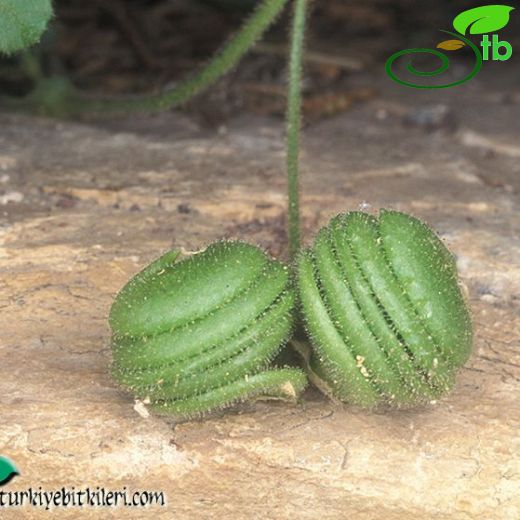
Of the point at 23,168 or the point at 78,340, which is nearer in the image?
the point at 78,340

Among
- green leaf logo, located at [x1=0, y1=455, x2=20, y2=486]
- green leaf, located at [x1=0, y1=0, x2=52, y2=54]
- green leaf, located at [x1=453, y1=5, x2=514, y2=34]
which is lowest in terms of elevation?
green leaf logo, located at [x1=0, y1=455, x2=20, y2=486]

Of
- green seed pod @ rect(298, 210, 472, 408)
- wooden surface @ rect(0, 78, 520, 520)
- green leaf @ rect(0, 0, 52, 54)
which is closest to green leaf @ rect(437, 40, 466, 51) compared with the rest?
wooden surface @ rect(0, 78, 520, 520)

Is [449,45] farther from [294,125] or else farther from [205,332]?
[205,332]

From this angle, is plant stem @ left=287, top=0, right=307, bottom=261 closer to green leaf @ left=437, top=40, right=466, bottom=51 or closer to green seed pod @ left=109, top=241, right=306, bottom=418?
green seed pod @ left=109, top=241, right=306, bottom=418

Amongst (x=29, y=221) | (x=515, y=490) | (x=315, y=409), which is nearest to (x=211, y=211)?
(x=29, y=221)

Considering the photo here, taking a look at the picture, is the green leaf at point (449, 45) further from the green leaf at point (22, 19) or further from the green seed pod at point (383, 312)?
the green seed pod at point (383, 312)

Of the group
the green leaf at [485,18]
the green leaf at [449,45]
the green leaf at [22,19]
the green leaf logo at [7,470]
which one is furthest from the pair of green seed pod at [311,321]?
the green leaf at [449,45]

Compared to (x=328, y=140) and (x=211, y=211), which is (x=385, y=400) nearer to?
(x=211, y=211)

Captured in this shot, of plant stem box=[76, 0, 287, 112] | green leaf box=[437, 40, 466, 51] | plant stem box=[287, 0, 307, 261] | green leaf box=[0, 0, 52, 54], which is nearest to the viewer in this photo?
plant stem box=[287, 0, 307, 261]
